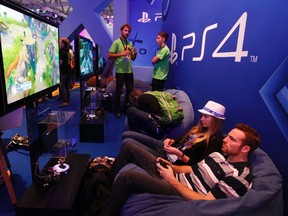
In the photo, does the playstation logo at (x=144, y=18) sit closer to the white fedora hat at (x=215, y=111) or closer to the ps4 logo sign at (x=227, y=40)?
the ps4 logo sign at (x=227, y=40)

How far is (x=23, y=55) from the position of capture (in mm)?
1548

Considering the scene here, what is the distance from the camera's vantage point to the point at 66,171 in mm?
1970

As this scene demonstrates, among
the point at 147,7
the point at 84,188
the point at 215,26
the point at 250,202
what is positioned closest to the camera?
the point at 250,202

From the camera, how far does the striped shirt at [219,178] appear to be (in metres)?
1.36

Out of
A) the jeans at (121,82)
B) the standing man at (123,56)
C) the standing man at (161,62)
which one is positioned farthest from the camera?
the jeans at (121,82)

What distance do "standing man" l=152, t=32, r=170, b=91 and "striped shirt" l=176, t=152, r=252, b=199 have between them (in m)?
2.71

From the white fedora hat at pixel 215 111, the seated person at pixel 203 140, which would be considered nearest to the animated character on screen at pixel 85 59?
the seated person at pixel 203 140

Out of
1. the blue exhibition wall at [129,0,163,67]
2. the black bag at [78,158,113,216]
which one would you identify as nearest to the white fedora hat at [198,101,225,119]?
the black bag at [78,158,113,216]

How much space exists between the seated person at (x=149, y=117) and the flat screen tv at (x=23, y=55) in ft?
3.89

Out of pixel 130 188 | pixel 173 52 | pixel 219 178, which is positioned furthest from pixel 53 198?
pixel 173 52

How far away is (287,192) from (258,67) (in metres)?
0.87

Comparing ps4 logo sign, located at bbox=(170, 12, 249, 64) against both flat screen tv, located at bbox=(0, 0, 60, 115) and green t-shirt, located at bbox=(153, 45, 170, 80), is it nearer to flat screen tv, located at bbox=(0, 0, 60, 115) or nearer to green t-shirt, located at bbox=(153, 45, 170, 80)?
green t-shirt, located at bbox=(153, 45, 170, 80)

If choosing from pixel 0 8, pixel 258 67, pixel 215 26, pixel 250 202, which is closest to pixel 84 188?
pixel 250 202

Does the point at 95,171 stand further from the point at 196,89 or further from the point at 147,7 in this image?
the point at 147,7
